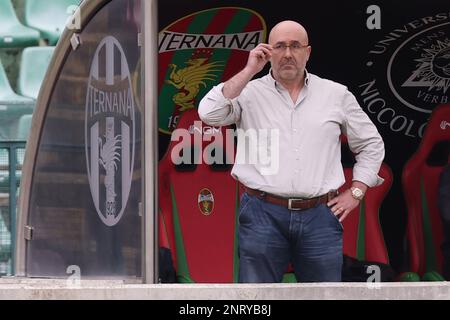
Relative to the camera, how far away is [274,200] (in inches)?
293

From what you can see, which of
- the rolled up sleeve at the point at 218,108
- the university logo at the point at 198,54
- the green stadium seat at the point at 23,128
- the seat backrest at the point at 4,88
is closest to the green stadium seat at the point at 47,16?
the seat backrest at the point at 4,88

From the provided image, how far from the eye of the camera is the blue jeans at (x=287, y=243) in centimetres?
745

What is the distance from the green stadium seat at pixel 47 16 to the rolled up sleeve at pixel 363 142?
918 cm

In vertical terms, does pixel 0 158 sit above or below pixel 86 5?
below

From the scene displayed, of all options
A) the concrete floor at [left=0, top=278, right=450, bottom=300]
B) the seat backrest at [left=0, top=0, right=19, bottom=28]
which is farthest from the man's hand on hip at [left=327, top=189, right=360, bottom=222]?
the seat backrest at [left=0, top=0, right=19, bottom=28]

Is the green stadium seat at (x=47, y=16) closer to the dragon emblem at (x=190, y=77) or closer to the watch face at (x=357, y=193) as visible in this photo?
the dragon emblem at (x=190, y=77)

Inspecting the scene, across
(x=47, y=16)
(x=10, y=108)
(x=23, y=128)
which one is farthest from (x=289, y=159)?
(x=47, y=16)

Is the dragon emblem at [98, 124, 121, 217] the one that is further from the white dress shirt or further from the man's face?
the man's face

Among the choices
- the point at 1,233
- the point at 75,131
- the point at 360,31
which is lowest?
the point at 1,233

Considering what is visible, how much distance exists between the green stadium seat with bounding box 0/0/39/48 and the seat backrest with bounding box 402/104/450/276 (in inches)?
331

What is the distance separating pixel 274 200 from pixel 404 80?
6.69 ft
